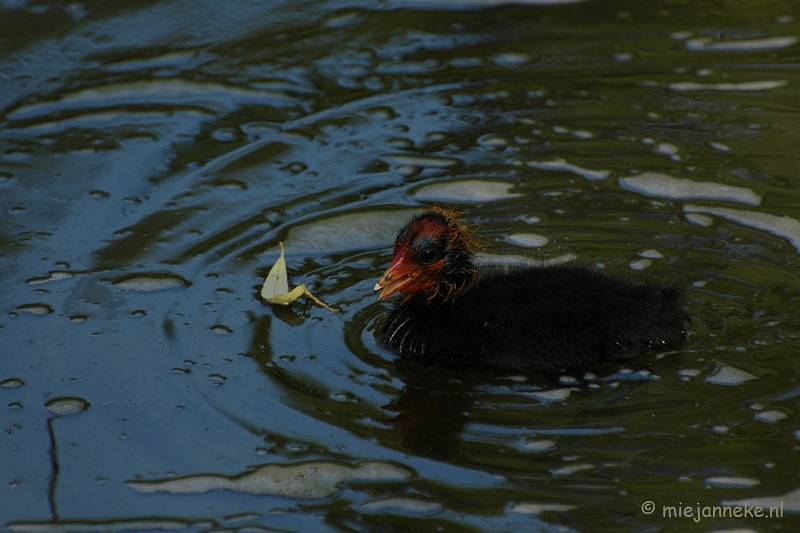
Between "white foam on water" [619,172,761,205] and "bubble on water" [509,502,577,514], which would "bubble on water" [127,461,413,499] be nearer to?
"bubble on water" [509,502,577,514]

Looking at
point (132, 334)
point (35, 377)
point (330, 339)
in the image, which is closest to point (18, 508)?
point (35, 377)

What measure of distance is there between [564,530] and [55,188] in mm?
4329

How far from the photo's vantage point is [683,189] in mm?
6305

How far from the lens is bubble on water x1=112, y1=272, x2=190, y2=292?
5418mm

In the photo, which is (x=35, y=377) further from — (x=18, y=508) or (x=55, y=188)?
(x=55, y=188)

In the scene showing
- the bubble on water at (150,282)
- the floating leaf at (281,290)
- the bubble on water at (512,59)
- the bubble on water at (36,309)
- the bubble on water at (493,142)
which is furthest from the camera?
the bubble on water at (512,59)

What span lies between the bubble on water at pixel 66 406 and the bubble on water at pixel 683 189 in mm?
3627

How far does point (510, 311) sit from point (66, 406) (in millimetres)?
2109

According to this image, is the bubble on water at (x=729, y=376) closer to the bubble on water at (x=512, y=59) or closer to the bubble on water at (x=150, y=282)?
the bubble on water at (x=150, y=282)

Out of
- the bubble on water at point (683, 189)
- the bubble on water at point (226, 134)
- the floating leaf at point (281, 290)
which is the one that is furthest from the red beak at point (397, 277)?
the bubble on water at point (226, 134)

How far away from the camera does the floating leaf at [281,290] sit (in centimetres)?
527

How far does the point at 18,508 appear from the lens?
12.6 feet

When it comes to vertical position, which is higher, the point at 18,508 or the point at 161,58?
the point at 161,58

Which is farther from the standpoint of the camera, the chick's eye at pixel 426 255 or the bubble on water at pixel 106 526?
the chick's eye at pixel 426 255
